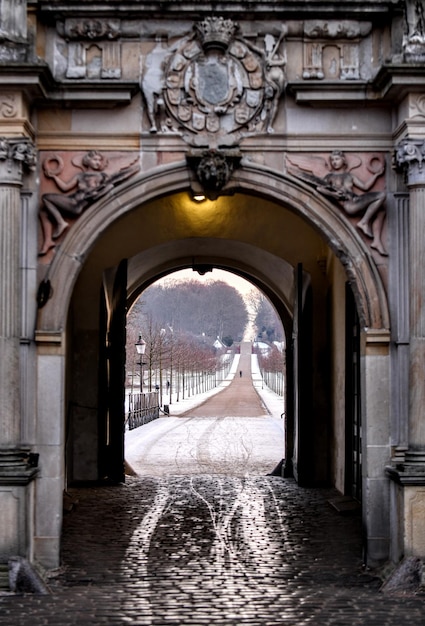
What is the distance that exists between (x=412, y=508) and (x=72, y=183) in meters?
4.46

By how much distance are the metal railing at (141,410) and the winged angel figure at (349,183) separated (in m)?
19.9

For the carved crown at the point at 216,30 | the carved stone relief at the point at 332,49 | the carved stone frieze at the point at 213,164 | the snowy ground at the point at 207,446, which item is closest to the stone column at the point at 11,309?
the carved stone frieze at the point at 213,164

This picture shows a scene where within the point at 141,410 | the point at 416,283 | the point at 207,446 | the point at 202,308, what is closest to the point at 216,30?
the point at 416,283

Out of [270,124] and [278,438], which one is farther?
[278,438]

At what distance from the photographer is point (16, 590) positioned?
8.72 meters

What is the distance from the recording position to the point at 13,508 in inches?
354

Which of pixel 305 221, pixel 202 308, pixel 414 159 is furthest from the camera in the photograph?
pixel 202 308

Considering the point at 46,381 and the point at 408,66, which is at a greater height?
the point at 408,66

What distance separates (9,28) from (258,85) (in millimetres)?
2433

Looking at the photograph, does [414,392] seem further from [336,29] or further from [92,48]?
[92,48]

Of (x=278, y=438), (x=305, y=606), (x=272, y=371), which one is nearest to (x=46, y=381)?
(x=305, y=606)

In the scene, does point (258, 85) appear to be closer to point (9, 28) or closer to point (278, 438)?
point (9, 28)

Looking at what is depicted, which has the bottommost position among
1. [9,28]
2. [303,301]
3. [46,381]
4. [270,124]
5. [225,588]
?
[225,588]

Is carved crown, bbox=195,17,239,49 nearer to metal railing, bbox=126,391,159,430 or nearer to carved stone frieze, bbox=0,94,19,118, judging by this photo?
carved stone frieze, bbox=0,94,19,118
